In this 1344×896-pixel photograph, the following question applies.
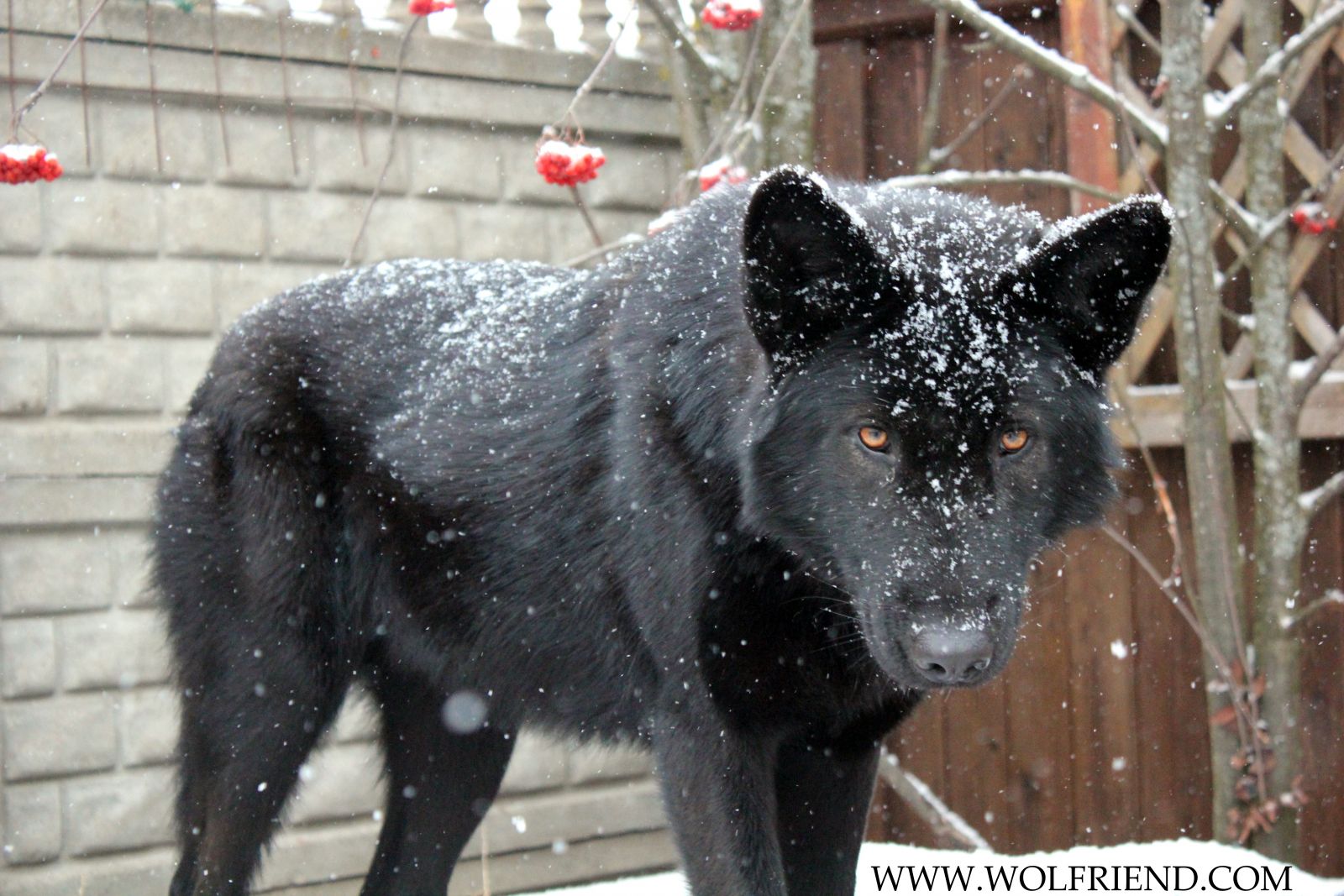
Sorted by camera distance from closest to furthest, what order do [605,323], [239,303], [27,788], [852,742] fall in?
[852,742], [605,323], [27,788], [239,303]

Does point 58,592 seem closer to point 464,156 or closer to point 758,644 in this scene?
point 464,156

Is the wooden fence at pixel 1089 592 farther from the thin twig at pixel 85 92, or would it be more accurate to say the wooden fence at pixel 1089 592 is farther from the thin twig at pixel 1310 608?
the thin twig at pixel 85 92

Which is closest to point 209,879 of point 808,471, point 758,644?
point 758,644

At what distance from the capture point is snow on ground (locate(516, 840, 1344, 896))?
12.3 ft

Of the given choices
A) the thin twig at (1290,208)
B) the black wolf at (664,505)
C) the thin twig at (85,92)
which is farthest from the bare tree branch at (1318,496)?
the thin twig at (85,92)

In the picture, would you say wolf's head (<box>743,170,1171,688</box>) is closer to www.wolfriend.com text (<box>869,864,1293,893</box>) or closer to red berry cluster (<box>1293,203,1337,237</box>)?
www.wolfriend.com text (<box>869,864,1293,893</box>)

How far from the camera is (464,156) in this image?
16.9 ft

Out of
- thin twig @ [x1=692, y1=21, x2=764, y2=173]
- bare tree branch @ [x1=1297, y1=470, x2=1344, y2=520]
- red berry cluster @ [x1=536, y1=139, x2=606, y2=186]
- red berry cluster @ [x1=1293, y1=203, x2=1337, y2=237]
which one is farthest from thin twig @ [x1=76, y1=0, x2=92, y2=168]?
bare tree branch @ [x1=1297, y1=470, x2=1344, y2=520]

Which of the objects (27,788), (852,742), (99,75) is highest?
(99,75)

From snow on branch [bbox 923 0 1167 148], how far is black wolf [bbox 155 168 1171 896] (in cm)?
96

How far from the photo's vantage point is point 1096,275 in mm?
2318

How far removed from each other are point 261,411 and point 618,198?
8.42 feet

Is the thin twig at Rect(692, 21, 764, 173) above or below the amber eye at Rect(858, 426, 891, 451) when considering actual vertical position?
above

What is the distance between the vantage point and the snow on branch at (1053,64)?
11.1ft
